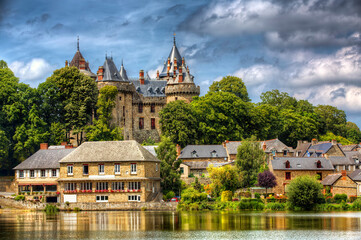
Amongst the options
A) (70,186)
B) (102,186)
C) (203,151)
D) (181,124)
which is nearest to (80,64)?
(181,124)

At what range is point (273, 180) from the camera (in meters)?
72.0

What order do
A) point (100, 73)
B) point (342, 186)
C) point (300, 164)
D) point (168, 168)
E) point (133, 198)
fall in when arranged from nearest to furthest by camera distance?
point (342, 186) < point (133, 198) < point (300, 164) < point (168, 168) < point (100, 73)

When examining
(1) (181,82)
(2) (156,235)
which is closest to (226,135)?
(1) (181,82)

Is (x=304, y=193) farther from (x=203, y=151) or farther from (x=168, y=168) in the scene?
(x=203, y=151)

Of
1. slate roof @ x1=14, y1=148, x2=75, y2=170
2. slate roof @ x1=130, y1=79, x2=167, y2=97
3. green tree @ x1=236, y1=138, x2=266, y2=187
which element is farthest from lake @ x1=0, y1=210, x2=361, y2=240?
slate roof @ x1=130, y1=79, x2=167, y2=97

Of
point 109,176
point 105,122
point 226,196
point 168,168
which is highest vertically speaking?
point 105,122

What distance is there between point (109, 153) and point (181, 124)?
23319mm

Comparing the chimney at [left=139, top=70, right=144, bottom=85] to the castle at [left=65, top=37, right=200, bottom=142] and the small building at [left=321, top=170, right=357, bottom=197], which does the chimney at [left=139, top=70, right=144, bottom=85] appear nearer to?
the castle at [left=65, top=37, right=200, bottom=142]

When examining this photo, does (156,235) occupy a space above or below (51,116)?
below

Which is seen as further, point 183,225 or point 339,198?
point 339,198

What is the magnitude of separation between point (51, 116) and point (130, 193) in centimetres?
2597

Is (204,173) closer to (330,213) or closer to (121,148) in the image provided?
(121,148)

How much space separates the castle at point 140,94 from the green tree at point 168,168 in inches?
916

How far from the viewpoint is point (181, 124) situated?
307 ft
